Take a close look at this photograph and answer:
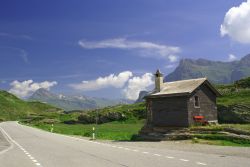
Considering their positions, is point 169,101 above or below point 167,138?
above

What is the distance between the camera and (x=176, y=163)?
16547 millimetres

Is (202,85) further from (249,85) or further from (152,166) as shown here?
(249,85)

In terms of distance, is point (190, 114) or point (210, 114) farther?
point (210, 114)

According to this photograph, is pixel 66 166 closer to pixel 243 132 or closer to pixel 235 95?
pixel 243 132

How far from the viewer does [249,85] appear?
82625 mm

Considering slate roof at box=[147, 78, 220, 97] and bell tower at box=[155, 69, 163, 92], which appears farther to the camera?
bell tower at box=[155, 69, 163, 92]

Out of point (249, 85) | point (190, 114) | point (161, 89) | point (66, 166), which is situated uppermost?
point (249, 85)

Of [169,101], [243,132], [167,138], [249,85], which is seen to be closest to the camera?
[243,132]

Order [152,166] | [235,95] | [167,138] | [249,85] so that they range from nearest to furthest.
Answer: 1. [152,166]
2. [167,138]
3. [235,95]
4. [249,85]

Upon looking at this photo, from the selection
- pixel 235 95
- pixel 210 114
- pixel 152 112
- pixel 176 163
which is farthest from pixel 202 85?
pixel 235 95

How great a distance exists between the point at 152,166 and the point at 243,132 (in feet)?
50.7

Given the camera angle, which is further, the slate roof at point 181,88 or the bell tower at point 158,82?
the bell tower at point 158,82

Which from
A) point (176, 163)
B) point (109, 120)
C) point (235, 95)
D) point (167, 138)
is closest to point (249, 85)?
point (235, 95)

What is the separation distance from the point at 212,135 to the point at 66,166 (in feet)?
54.8
